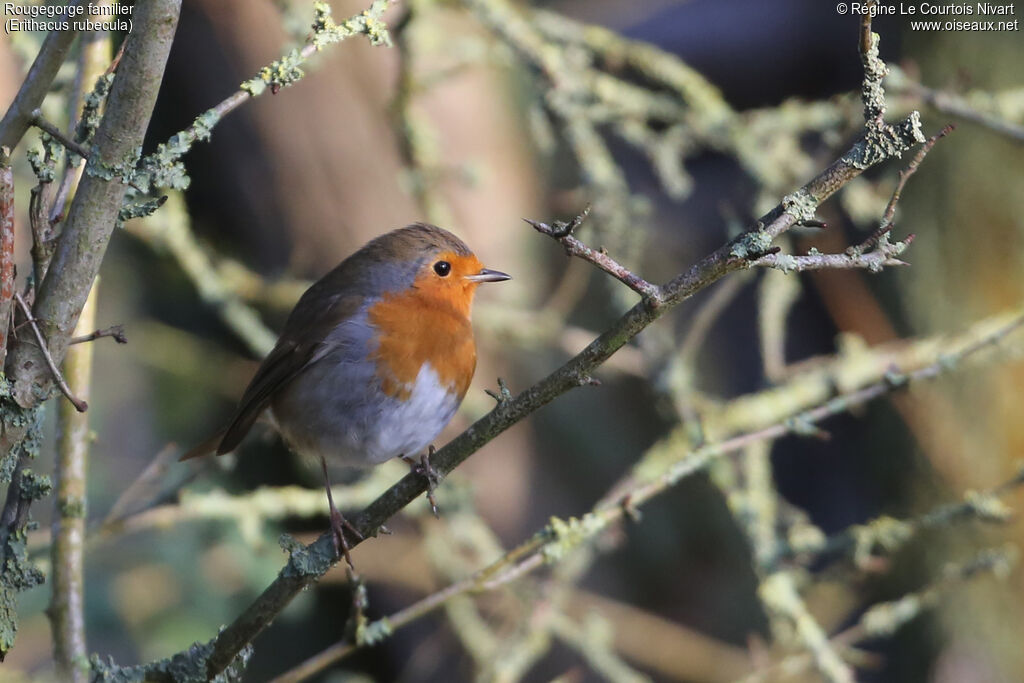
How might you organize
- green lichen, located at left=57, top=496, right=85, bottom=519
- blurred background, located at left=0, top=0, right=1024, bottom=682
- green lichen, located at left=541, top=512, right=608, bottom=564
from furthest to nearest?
blurred background, located at left=0, top=0, right=1024, bottom=682, green lichen, located at left=541, top=512, right=608, bottom=564, green lichen, located at left=57, top=496, right=85, bottom=519

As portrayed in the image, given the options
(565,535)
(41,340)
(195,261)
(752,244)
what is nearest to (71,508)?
(41,340)

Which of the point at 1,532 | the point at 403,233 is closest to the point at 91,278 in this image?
the point at 1,532

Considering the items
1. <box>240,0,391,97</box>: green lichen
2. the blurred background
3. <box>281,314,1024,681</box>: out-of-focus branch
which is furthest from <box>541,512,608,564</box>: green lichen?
<box>240,0,391,97</box>: green lichen

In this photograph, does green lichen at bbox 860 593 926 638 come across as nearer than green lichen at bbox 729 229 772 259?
No

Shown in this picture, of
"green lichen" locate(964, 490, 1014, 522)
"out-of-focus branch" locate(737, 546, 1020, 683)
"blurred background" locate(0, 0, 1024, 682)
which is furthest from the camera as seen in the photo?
"blurred background" locate(0, 0, 1024, 682)

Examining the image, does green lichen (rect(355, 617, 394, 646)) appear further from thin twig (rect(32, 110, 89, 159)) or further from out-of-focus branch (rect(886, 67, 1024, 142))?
out-of-focus branch (rect(886, 67, 1024, 142))

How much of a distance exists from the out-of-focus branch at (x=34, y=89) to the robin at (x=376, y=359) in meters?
1.25

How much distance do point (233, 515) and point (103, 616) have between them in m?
0.91

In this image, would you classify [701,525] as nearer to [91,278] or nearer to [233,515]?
[233,515]

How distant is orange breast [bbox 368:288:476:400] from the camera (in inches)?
100

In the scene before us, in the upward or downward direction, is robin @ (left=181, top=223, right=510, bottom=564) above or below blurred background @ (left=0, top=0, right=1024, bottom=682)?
below

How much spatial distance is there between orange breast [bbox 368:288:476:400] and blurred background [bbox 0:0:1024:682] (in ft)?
2.30

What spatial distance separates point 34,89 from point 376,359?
1.28 m

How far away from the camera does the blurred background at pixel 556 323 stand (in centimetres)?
346
